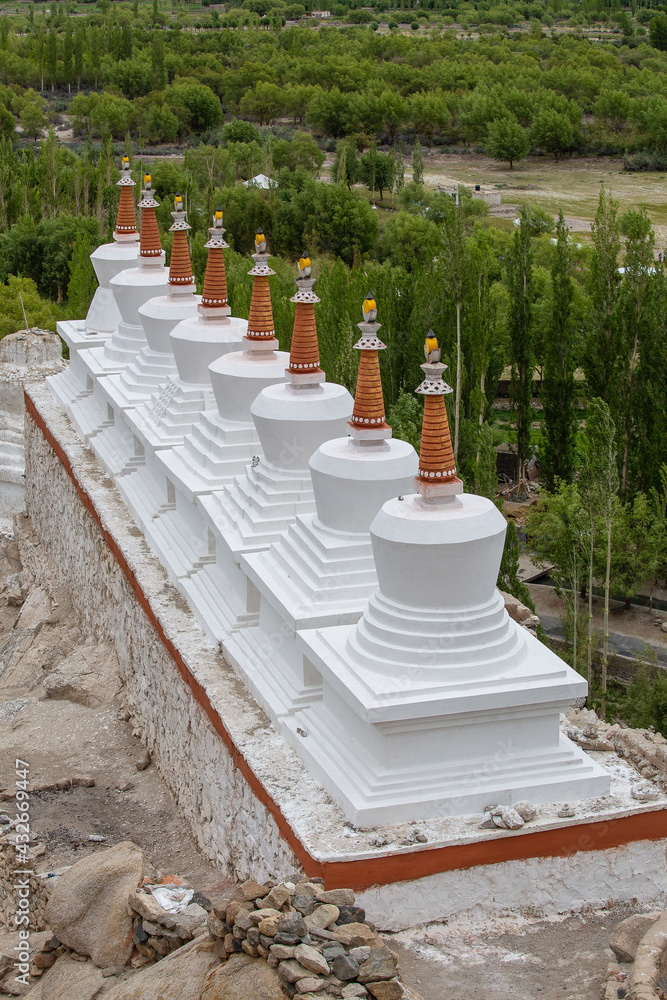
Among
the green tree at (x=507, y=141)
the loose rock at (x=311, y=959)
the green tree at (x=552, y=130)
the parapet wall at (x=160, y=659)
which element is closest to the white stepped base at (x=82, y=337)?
the parapet wall at (x=160, y=659)

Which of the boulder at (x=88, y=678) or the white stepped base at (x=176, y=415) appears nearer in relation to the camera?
the boulder at (x=88, y=678)

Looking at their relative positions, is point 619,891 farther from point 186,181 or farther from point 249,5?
point 249,5

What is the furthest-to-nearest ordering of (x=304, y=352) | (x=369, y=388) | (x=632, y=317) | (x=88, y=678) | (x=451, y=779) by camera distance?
(x=632, y=317)
(x=88, y=678)
(x=304, y=352)
(x=369, y=388)
(x=451, y=779)

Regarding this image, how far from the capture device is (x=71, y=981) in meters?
8.89

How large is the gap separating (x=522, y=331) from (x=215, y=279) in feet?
40.7

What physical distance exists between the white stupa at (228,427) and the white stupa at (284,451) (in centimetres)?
104

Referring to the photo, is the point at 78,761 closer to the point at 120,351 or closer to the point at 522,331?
the point at 120,351

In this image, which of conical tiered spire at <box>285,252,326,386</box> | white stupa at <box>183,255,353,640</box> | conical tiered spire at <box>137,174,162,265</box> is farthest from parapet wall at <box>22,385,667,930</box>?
conical tiered spire at <box>137,174,162,265</box>

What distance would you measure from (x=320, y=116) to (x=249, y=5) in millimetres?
63620

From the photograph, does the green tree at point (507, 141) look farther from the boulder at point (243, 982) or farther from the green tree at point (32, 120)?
the boulder at point (243, 982)

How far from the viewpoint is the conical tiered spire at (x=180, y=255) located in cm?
1552

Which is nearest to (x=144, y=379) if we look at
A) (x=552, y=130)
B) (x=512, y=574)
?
(x=512, y=574)

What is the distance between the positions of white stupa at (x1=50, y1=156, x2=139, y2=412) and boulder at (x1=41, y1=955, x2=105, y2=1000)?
11.8 m

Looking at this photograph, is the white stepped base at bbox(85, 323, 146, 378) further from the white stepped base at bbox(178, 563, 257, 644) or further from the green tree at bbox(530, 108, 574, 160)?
the green tree at bbox(530, 108, 574, 160)
